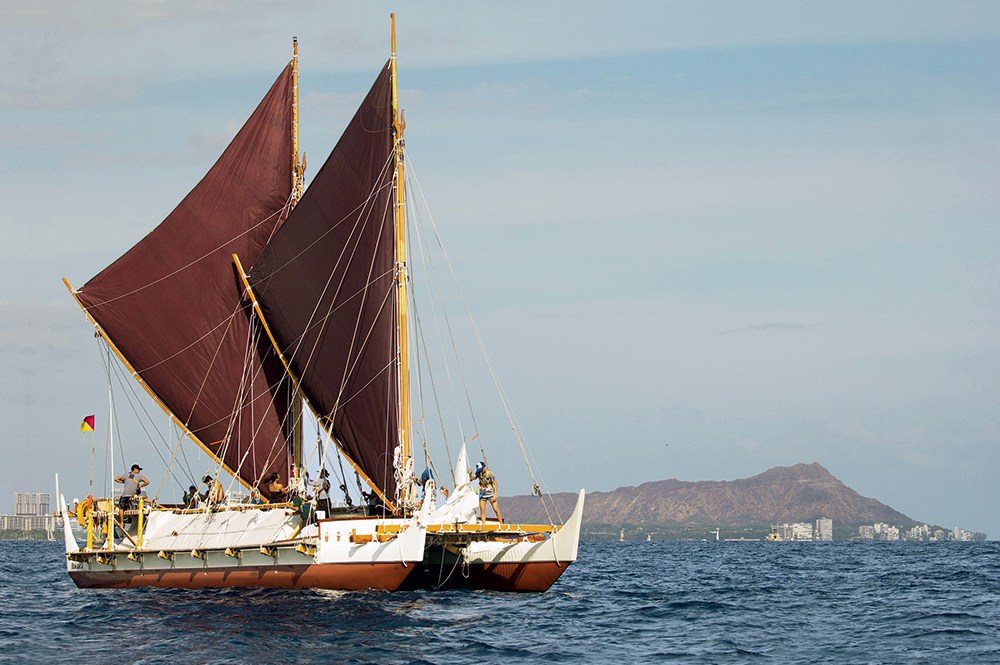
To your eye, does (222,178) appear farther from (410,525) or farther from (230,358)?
(410,525)

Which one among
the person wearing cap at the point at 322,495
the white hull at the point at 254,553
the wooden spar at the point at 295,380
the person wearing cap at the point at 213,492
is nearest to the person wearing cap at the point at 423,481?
the wooden spar at the point at 295,380

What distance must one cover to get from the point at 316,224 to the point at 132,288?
29.2 ft

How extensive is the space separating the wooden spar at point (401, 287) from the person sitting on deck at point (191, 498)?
860 centimetres

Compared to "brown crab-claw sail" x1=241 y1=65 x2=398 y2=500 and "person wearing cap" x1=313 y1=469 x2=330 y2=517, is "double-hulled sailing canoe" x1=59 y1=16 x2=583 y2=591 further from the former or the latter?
"person wearing cap" x1=313 y1=469 x2=330 y2=517

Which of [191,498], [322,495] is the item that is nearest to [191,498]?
[191,498]

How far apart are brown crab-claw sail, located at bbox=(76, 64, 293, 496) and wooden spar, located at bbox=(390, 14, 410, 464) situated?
774 centimetres

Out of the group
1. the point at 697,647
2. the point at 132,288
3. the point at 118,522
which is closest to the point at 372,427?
the point at 118,522

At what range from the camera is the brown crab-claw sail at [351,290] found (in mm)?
36438

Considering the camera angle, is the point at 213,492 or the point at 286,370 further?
the point at 286,370

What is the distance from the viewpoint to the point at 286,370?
1549 inches

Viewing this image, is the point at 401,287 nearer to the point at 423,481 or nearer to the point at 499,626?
the point at 423,481

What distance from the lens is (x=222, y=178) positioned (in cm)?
4328

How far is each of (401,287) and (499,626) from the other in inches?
496

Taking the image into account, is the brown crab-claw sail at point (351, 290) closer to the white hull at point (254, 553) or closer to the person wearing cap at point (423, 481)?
the person wearing cap at point (423, 481)
